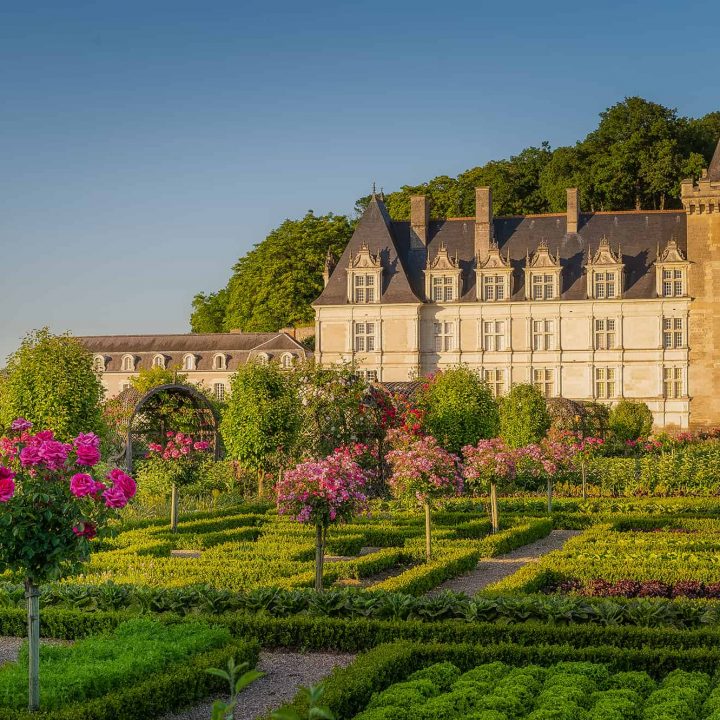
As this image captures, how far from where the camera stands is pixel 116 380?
63156mm

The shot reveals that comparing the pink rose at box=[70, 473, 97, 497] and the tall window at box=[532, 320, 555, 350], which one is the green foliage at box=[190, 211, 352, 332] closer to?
the tall window at box=[532, 320, 555, 350]

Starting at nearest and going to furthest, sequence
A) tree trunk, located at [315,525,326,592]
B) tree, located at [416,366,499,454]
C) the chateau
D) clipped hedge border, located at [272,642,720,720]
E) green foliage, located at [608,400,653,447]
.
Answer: clipped hedge border, located at [272,642,720,720], tree trunk, located at [315,525,326,592], tree, located at [416,366,499,454], green foliage, located at [608,400,653,447], the chateau

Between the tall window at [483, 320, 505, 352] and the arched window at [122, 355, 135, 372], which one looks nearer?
the tall window at [483, 320, 505, 352]

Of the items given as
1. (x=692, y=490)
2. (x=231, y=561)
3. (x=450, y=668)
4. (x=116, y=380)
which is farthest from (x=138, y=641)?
(x=116, y=380)

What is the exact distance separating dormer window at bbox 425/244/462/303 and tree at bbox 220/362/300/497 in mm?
25244

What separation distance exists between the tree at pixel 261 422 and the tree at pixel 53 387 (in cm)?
394

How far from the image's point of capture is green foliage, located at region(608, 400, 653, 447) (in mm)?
44500

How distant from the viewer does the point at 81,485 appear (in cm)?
887

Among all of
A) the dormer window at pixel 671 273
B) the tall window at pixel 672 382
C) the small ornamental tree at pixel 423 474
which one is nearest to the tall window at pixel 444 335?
the dormer window at pixel 671 273

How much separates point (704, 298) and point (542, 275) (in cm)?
715

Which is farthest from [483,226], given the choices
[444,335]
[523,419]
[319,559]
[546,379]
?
[319,559]

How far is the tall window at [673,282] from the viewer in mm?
51344

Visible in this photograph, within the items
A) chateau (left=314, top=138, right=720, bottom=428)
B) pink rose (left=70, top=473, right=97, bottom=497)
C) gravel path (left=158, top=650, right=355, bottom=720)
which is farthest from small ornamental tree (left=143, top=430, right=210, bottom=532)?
chateau (left=314, top=138, right=720, bottom=428)

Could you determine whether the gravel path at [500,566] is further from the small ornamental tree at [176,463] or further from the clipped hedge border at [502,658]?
the small ornamental tree at [176,463]
